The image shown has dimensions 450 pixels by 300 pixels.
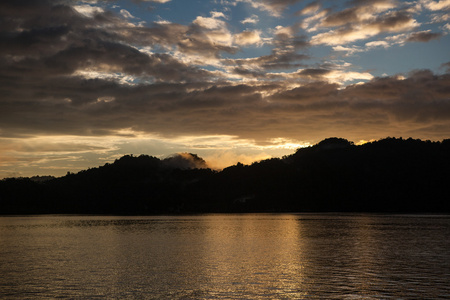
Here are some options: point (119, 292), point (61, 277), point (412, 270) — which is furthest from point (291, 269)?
point (61, 277)

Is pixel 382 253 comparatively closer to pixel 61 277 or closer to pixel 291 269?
pixel 291 269

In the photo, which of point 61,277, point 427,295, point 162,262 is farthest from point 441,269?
point 61,277

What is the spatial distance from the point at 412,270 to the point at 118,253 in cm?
5528

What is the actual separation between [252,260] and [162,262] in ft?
51.2

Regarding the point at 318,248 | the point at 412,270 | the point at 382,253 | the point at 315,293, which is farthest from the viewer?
the point at 318,248

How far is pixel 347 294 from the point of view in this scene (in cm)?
4416

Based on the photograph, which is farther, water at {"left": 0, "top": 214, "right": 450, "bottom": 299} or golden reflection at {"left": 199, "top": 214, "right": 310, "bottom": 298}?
golden reflection at {"left": 199, "top": 214, "right": 310, "bottom": 298}

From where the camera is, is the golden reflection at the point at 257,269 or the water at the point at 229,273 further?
the golden reflection at the point at 257,269

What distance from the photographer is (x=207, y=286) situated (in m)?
49.8

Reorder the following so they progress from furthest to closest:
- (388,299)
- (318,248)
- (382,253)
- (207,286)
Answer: (318,248), (382,253), (207,286), (388,299)

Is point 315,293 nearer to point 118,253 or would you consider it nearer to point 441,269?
point 441,269

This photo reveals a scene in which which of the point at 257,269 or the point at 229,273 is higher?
the point at 229,273

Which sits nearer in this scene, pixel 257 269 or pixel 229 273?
pixel 229 273

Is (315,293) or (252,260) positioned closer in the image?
(315,293)
